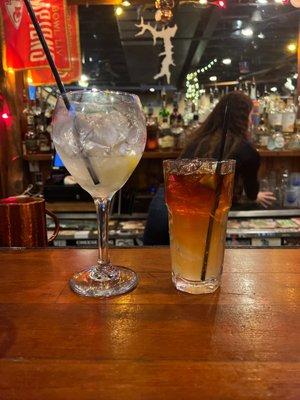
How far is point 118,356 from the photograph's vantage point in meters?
0.55

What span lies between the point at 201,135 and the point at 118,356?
2.14 meters

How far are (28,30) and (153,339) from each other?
124 inches

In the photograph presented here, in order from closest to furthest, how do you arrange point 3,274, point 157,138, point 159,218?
point 3,274 < point 159,218 < point 157,138

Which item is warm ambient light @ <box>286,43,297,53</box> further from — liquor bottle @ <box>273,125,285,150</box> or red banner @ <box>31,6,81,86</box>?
red banner @ <box>31,6,81,86</box>

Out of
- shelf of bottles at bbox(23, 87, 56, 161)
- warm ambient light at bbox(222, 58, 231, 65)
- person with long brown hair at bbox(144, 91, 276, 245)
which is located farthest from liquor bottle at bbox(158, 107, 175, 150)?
warm ambient light at bbox(222, 58, 231, 65)

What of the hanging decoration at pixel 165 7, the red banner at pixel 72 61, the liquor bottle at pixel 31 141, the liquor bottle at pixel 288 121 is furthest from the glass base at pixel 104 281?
the liquor bottle at pixel 288 121

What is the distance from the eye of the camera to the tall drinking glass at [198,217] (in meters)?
0.74

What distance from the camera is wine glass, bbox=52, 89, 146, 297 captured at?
29.4 inches

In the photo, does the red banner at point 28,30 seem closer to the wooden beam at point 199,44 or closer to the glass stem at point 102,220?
the wooden beam at point 199,44

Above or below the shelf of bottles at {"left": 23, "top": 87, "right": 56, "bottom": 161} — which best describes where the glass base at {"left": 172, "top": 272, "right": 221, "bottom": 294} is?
below

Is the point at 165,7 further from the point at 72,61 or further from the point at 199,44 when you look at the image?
the point at 199,44

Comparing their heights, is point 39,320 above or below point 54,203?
above

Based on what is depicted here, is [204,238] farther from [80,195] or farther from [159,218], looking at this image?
[80,195]

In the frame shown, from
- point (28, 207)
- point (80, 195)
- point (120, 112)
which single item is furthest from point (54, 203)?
point (120, 112)
